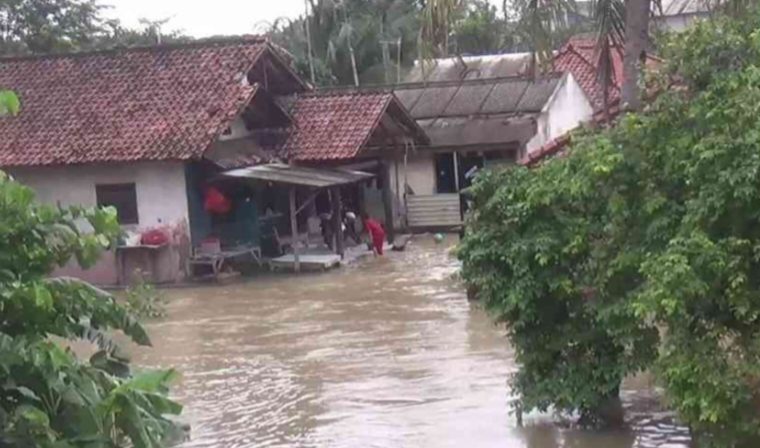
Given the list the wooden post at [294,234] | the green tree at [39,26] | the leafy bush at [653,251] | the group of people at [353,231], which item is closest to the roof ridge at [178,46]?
the wooden post at [294,234]

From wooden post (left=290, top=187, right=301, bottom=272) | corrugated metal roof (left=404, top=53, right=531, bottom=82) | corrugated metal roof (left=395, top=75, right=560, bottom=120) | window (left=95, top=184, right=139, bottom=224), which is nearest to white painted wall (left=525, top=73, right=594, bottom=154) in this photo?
corrugated metal roof (left=395, top=75, right=560, bottom=120)

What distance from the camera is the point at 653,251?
977 cm

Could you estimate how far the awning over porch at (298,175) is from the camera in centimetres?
2541

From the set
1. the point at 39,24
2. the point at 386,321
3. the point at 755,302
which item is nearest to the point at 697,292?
the point at 755,302

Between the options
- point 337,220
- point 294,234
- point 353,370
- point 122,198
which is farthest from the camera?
point 337,220

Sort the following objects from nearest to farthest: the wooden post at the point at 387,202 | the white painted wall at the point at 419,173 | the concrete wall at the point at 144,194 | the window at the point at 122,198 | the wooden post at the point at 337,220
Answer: the concrete wall at the point at 144,194
the window at the point at 122,198
the wooden post at the point at 337,220
the wooden post at the point at 387,202
the white painted wall at the point at 419,173

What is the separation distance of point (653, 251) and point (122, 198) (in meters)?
18.0

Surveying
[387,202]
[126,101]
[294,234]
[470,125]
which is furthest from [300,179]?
[470,125]

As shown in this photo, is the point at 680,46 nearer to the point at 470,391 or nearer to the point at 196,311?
the point at 470,391

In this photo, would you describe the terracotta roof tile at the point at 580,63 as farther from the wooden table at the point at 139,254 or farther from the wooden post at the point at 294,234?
the wooden table at the point at 139,254

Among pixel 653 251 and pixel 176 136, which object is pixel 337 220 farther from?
pixel 653 251

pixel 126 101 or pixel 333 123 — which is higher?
pixel 126 101

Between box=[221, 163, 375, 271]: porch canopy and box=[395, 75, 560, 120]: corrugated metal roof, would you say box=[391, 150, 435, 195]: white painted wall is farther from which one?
box=[221, 163, 375, 271]: porch canopy

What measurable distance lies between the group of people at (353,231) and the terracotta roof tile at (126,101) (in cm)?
385
